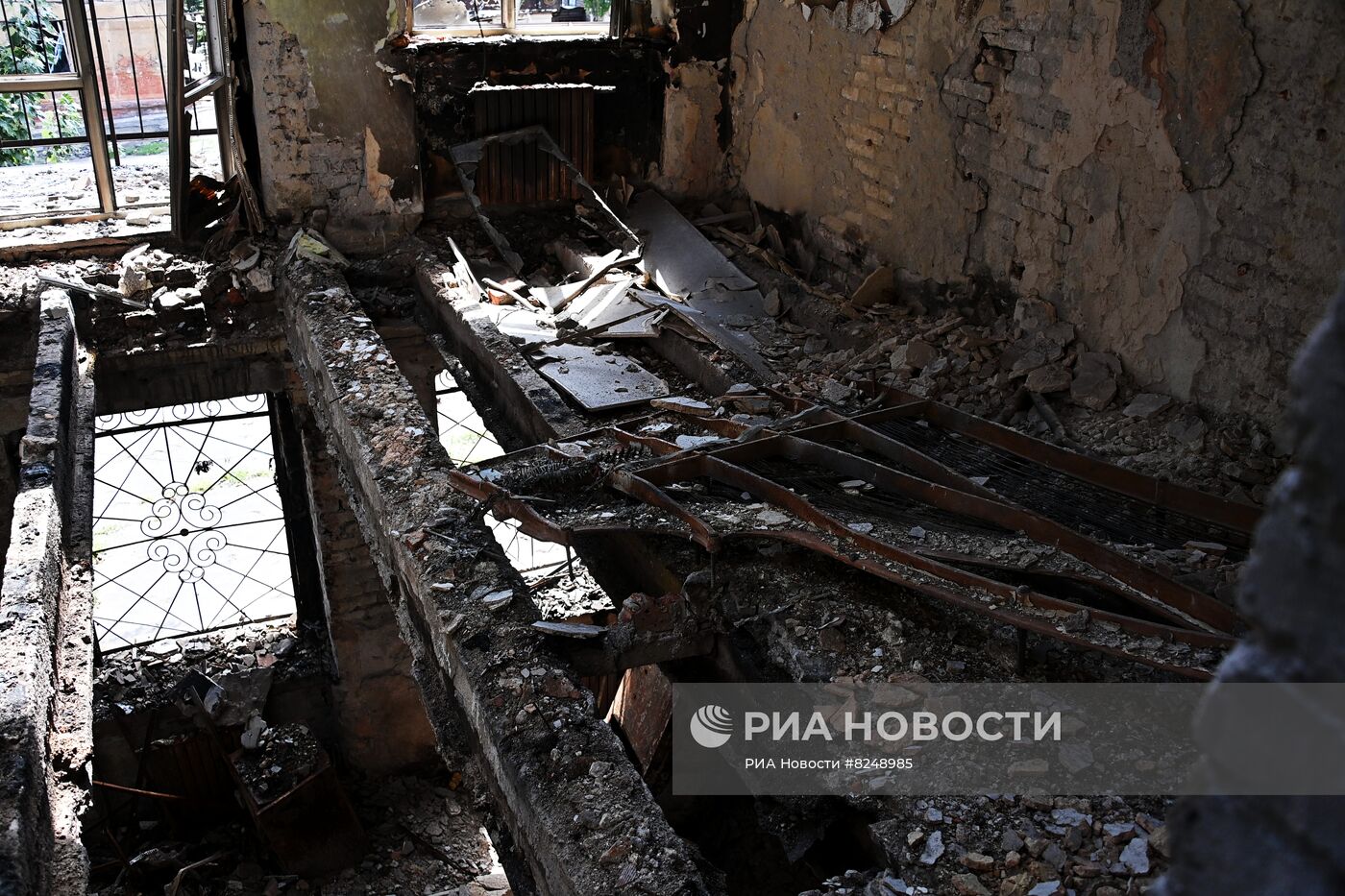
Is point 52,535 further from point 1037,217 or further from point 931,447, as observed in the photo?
point 1037,217

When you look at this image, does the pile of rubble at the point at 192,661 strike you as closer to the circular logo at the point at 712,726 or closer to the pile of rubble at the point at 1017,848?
the circular logo at the point at 712,726

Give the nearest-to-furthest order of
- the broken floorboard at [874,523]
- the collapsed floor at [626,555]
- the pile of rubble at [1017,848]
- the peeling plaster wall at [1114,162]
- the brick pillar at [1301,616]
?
the brick pillar at [1301,616], the pile of rubble at [1017,848], the collapsed floor at [626,555], the broken floorboard at [874,523], the peeling plaster wall at [1114,162]

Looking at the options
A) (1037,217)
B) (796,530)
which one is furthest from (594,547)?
(1037,217)

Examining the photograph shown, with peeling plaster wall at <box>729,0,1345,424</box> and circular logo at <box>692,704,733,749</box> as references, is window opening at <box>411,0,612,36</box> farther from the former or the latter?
circular logo at <box>692,704,733,749</box>

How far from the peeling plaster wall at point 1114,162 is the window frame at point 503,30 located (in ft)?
6.49

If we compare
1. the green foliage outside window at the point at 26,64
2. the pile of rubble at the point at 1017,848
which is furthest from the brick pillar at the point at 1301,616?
the green foliage outside window at the point at 26,64

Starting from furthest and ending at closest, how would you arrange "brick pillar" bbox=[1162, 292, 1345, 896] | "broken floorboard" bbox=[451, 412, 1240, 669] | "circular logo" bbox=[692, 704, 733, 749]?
"circular logo" bbox=[692, 704, 733, 749] < "broken floorboard" bbox=[451, 412, 1240, 669] < "brick pillar" bbox=[1162, 292, 1345, 896]

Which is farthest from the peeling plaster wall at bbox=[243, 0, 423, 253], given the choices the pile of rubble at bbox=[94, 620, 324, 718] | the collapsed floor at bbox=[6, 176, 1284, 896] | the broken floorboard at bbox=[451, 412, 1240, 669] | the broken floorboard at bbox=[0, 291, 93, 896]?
the broken floorboard at bbox=[451, 412, 1240, 669]

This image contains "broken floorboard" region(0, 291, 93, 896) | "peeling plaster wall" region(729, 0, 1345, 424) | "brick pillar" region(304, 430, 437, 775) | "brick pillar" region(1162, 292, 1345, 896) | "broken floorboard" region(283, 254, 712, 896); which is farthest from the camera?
"brick pillar" region(304, 430, 437, 775)

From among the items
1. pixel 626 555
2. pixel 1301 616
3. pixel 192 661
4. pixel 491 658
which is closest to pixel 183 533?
pixel 192 661

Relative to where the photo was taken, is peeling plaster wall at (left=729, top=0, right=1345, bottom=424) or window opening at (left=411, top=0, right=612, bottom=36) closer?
peeling plaster wall at (left=729, top=0, right=1345, bottom=424)

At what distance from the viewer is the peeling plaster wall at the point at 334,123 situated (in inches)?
306

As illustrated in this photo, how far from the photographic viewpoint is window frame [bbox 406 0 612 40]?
8.30 meters

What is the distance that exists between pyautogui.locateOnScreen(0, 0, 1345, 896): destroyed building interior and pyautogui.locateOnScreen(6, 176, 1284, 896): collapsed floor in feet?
0.08
